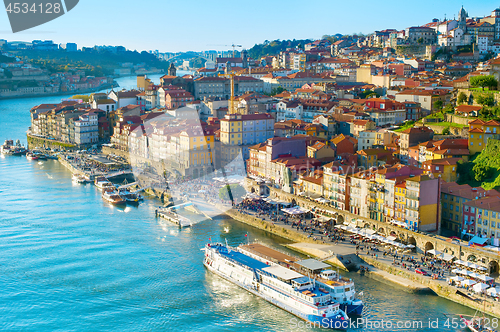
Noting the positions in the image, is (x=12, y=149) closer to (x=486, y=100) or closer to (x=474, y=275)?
(x=486, y=100)

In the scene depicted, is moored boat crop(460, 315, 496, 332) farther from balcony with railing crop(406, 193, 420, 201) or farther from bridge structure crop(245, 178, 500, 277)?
balcony with railing crop(406, 193, 420, 201)

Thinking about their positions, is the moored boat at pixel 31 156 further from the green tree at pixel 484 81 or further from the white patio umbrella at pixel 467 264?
the white patio umbrella at pixel 467 264

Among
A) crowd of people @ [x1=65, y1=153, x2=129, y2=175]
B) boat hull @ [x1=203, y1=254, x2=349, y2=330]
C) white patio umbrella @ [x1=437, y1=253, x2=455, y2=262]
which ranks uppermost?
crowd of people @ [x1=65, y1=153, x2=129, y2=175]

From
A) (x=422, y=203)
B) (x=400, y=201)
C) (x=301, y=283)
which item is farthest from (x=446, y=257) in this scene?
(x=301, y=283)

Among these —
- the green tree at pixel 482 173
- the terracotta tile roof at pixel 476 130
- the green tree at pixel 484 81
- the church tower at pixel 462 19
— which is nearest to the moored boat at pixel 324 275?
the green tree at pixel 482 173

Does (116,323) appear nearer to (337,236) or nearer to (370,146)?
(337,236)

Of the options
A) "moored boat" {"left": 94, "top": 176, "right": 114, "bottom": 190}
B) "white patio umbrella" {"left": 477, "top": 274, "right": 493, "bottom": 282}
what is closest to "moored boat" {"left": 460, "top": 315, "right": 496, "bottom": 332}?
"white patio umbrella" {"left": 477, "top": 274, "right": 493, "bottom": 282}
